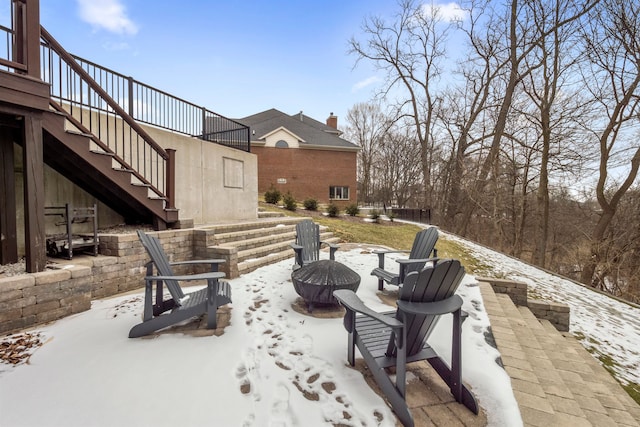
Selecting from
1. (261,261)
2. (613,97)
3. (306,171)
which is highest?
(613,97)

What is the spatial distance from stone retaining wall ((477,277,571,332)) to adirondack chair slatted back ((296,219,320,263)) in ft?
10.4

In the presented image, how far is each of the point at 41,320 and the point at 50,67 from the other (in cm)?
385

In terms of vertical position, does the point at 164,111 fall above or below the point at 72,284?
above

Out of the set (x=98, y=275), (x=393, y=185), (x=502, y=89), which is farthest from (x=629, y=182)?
(x=393, y=185)

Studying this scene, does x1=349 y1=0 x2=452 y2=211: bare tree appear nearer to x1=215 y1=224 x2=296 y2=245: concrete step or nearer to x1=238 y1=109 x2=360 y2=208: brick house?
x1=238 y1=109 x2=360 y2=208: brick house

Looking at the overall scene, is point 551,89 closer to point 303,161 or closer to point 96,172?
point 303,161

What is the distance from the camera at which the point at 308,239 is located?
16.8 feet

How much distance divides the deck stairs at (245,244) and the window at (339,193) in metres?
14.1

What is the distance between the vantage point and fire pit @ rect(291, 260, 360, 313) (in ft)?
11.3

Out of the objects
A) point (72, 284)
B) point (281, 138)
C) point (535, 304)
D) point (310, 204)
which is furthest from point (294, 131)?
point (72, 284)

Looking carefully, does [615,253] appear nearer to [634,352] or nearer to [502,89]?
[634,352]

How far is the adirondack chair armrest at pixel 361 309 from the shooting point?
1839mm

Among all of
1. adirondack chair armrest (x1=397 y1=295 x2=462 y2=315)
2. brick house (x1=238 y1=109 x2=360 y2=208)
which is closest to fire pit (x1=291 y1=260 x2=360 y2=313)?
adirondack chair armrest (x1=397 y1=295 x2=462 y2=315)

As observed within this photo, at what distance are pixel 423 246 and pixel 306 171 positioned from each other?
58.6ft
